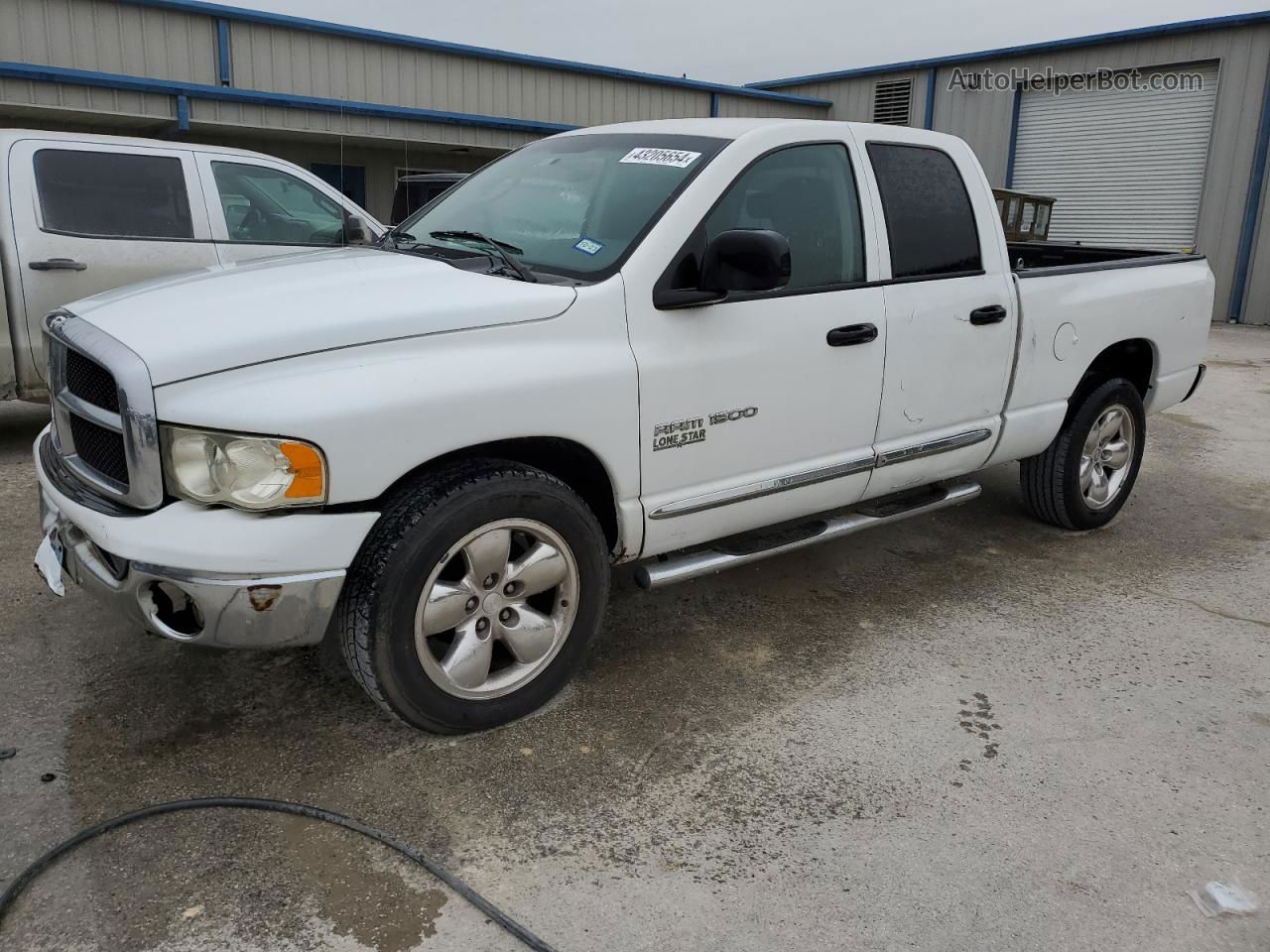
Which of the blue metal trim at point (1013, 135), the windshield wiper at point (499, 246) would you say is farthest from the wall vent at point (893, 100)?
the windshield wiper at point (499, 246)

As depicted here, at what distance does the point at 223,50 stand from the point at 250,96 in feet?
4.26

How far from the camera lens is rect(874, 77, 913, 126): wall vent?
20.9 metres

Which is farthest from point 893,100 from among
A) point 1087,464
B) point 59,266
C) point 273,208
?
point 59,266

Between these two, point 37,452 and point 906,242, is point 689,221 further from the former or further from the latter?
point 37,452

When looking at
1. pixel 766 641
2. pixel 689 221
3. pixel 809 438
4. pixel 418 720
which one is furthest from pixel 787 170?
pixel 418 720

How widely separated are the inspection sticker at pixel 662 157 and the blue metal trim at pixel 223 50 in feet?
41.5

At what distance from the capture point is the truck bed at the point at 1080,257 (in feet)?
15.8

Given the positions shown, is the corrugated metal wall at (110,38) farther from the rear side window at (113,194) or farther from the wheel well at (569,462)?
the wheel well at (569,462)

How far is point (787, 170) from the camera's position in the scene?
367 cm

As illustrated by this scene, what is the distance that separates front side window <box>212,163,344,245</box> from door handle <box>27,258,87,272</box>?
0.93 m

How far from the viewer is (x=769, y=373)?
136 inches

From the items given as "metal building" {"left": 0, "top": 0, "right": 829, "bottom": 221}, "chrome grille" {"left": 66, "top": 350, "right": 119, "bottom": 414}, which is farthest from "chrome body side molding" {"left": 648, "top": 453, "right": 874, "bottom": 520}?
"metal building" {"left": 0, "top": 0, "right": 829, "bottom": 221}

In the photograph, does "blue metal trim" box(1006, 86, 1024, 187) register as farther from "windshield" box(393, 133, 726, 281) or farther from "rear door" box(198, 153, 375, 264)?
"windshield" box(393, 133, 726, 281)

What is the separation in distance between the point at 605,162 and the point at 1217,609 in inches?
126
